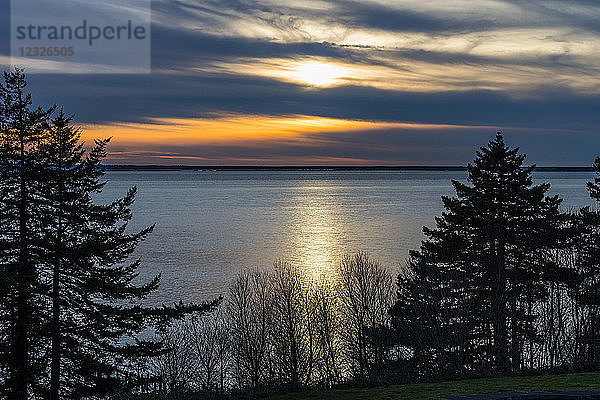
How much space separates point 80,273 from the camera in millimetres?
23047

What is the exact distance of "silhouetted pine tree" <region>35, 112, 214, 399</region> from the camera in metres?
21.9

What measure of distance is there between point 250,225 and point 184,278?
47375mm

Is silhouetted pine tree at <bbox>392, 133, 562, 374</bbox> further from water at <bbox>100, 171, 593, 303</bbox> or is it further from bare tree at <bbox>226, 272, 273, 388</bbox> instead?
water at <bbox>100, 171, 593, 303</bbox>

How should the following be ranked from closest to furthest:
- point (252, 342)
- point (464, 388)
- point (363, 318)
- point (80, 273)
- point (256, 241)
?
point (464, 388), point (80, 273), point (252, 342), point (363, 318), point (256, 241)

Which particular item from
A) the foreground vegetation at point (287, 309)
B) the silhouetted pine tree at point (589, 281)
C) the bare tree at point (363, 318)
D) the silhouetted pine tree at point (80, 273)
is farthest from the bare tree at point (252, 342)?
the silhouetted pine tree at point (589, 281)

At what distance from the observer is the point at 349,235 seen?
83.7 meters

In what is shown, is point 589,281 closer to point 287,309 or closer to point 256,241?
point 287,309

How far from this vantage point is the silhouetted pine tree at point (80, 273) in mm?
21859

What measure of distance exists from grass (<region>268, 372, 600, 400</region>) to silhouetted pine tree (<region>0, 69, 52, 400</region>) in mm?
10234

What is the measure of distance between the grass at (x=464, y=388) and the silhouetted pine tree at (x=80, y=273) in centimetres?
705

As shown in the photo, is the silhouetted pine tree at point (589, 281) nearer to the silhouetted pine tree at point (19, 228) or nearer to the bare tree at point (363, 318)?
the bare tree at point (363, 318)

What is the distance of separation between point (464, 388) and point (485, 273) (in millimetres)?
13951

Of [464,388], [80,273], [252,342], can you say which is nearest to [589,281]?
[464,388]

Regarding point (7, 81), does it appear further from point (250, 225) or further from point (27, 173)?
point (250, 225)
